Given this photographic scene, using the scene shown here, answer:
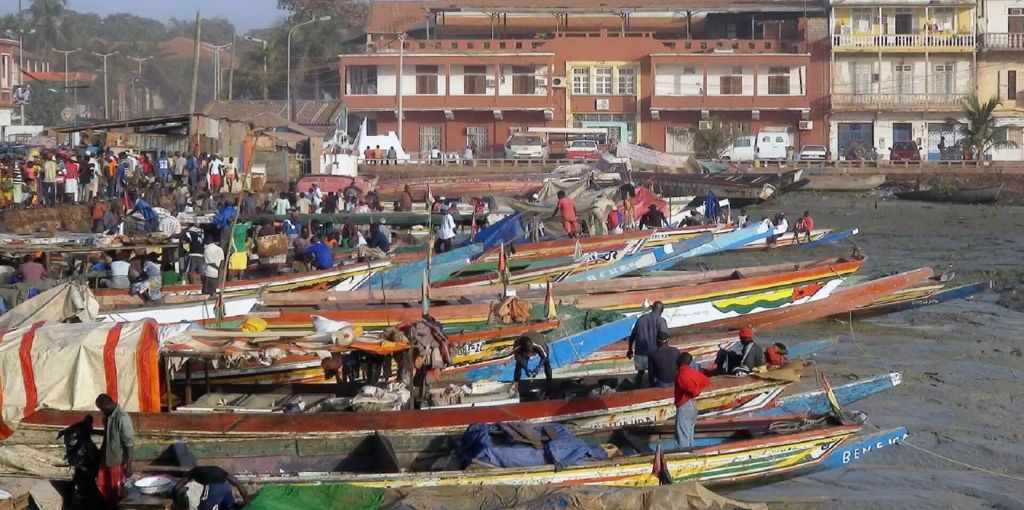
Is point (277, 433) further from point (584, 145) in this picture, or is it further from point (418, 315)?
point (584, 145)

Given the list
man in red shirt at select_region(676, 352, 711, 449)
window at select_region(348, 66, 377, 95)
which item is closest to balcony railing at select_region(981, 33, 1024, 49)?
window at select_region(348, 66, 377, 95)

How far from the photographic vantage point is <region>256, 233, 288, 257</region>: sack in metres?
24.1

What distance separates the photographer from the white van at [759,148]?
5812 cm

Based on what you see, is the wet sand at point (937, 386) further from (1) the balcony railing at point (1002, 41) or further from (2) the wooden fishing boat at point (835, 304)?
(1) the balcony railing at point (1002, 41)

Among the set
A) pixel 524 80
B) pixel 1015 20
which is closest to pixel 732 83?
pixel 524 80

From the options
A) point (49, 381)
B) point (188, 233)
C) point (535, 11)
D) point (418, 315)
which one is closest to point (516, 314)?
point (418, 315)

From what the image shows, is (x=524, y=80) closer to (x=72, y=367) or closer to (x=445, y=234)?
(x=445, y=234)

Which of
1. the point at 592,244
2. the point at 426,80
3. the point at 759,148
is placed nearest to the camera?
the point at 592,244

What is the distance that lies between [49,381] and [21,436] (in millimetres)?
532

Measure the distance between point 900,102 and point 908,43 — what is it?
2.68 m

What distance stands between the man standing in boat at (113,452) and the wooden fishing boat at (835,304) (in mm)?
11127

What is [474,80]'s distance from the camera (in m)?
62.0

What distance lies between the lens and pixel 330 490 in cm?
1123

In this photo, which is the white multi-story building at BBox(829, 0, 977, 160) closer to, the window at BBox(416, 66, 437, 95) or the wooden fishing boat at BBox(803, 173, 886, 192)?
the wooden fishing boat at BBox(803, 173, 886, 192)
